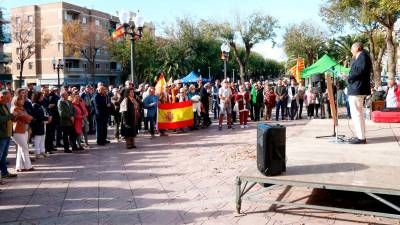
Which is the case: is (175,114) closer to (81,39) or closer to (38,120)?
(38,120)

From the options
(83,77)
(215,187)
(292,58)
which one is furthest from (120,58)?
(215,187)

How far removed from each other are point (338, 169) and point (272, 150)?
3.25ft

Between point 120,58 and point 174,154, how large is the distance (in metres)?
52.7

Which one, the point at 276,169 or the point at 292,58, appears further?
the point at 292,58

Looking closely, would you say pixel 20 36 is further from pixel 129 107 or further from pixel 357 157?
pixel 357 157

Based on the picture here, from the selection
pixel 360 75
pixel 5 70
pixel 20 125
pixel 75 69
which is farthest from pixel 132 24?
pixel 5 70

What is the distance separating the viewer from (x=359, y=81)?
6.96m

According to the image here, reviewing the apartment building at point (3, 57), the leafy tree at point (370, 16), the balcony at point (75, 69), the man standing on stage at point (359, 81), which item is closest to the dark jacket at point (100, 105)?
the man standing on stage at point (359, 81)

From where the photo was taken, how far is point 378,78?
3027 centimetres

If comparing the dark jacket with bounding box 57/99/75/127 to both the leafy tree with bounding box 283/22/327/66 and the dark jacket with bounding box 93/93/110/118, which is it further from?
the leafy tree with bounding box 283/22/327/66

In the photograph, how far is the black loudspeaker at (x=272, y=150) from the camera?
16.5 ft

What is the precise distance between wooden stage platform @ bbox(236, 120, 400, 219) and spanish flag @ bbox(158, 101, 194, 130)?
23.3 feet

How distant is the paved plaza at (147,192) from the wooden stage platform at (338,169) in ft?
1.11

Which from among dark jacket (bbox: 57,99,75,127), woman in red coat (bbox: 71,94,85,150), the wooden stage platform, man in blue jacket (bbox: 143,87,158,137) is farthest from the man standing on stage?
man in blue jacket (bbox: 143,87,158,137)
